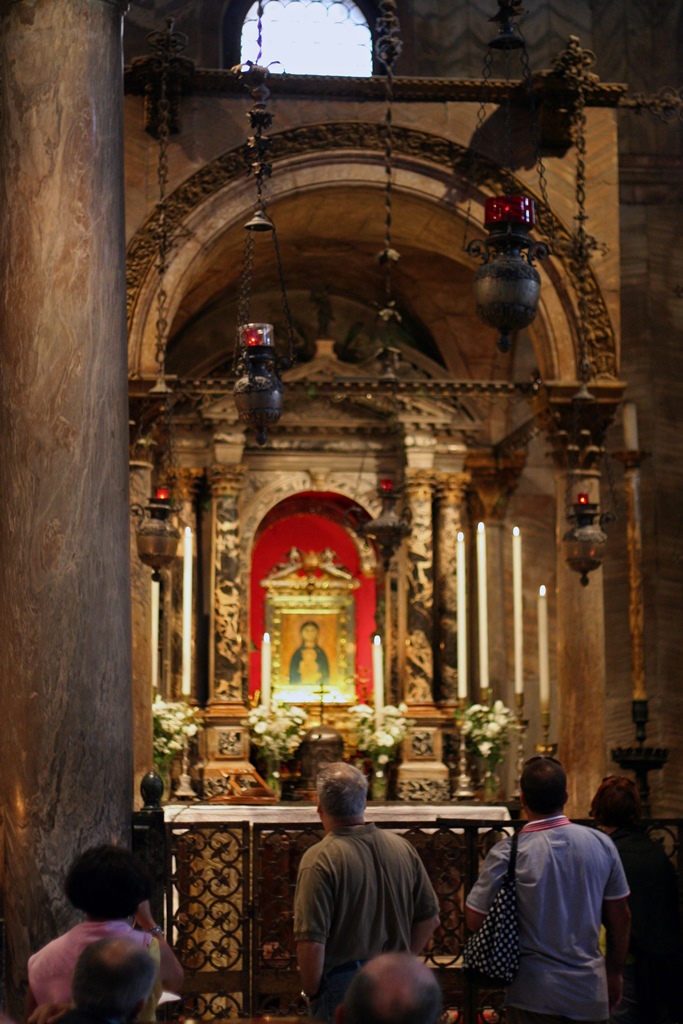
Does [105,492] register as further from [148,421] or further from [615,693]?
[615,693]

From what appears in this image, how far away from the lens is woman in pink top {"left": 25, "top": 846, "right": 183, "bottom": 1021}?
400 centimetres

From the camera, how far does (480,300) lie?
6895 millimetres

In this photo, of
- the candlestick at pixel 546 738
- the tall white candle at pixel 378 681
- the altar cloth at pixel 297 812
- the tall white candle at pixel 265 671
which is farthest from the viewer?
the tall white candle at pixel 378 681

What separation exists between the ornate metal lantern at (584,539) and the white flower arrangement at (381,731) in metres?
3.04

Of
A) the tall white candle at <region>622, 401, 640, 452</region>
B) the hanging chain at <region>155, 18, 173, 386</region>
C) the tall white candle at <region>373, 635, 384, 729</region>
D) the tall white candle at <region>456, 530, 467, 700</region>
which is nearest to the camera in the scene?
the hanging chain at <region>155, 18, 173, 386</region>

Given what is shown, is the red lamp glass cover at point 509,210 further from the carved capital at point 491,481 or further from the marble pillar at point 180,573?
the carved capital at point 491,481

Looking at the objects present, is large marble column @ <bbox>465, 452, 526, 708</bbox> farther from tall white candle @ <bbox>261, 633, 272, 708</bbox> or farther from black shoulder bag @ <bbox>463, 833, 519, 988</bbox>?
black shoulder bag @ <bbox>463, 833, 519, 988</bbox>

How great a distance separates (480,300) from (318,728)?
21.8 feet

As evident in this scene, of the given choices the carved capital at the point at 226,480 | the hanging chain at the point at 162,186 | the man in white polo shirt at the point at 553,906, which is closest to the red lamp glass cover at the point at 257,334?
the hanging chain at the point at 162,186

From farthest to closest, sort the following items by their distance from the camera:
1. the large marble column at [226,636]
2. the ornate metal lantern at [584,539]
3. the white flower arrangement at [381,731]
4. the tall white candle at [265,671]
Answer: the large marble column at [226,636] → the white flower arrangement at [381,731] → the tall white candle at [265,671] → the ornate metal lantern at [584,539]

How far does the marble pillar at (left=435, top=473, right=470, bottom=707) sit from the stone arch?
2.63 meters

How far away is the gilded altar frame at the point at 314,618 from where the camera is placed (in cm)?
1380

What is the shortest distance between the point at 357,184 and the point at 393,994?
9130 millimetres

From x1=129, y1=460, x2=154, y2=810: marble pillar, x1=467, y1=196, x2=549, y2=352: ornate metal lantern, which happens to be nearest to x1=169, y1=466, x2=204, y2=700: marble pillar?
x1=129, y1=460, x2=154, y2=810: marble pillar
